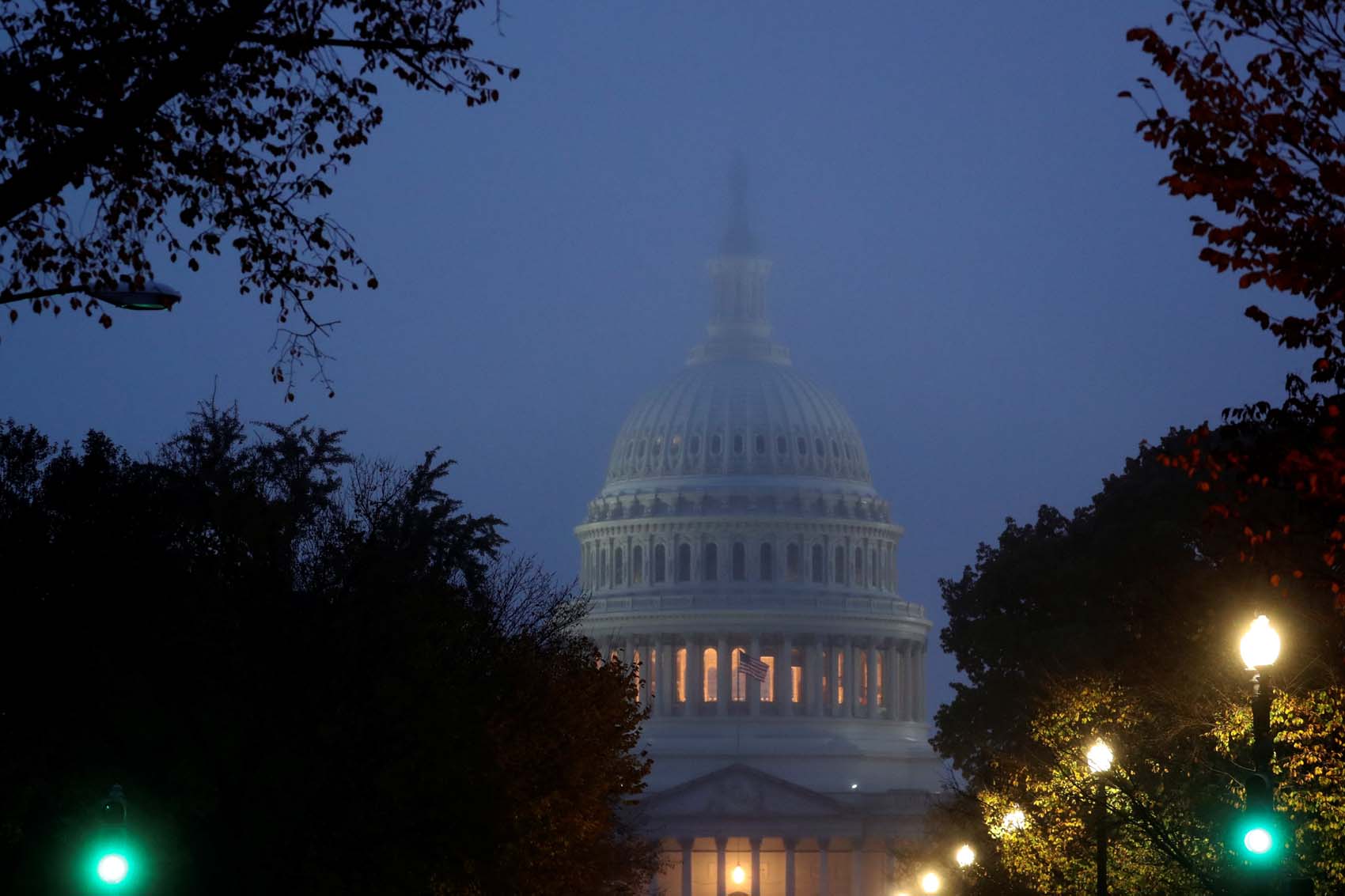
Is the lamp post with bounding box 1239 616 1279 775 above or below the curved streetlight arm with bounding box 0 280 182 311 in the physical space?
below

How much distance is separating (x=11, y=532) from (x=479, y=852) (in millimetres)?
10934

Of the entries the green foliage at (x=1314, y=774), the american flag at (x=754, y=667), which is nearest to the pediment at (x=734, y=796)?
the american flag at (x=754, y=667)

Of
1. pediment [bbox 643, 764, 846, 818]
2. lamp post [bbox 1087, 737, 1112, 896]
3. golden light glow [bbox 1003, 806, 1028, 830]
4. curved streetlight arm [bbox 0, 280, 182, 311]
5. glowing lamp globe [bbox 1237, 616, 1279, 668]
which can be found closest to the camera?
curved streetlight arm [bbox 0, 280, 182, 311]

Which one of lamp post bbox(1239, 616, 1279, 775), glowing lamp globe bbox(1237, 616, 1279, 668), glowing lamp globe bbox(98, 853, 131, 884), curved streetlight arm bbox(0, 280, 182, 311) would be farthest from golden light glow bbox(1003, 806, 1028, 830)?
curved streetlight arm bbox(0, 280, 182, 311)

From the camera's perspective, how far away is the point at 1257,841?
22422 millimetres

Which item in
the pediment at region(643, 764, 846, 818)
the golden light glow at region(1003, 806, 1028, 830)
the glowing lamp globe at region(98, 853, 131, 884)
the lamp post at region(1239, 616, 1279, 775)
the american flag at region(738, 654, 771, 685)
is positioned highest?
the american flag at region(738, 654, 771, 685)

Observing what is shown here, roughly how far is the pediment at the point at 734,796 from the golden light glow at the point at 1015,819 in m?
138

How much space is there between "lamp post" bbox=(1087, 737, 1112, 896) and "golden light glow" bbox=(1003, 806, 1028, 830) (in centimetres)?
702

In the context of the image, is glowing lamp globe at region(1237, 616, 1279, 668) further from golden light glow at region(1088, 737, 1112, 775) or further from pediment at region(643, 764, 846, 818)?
pediment at region(643, 764, 846, 818)

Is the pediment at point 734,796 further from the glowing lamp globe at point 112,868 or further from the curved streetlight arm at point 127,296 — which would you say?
the curved streetlight arm at point 127,296

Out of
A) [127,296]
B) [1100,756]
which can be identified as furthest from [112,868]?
[1100,756]

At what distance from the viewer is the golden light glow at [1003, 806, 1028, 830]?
48.6 m

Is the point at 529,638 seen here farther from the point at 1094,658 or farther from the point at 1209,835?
the point at 1209,835

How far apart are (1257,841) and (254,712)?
23766mm
